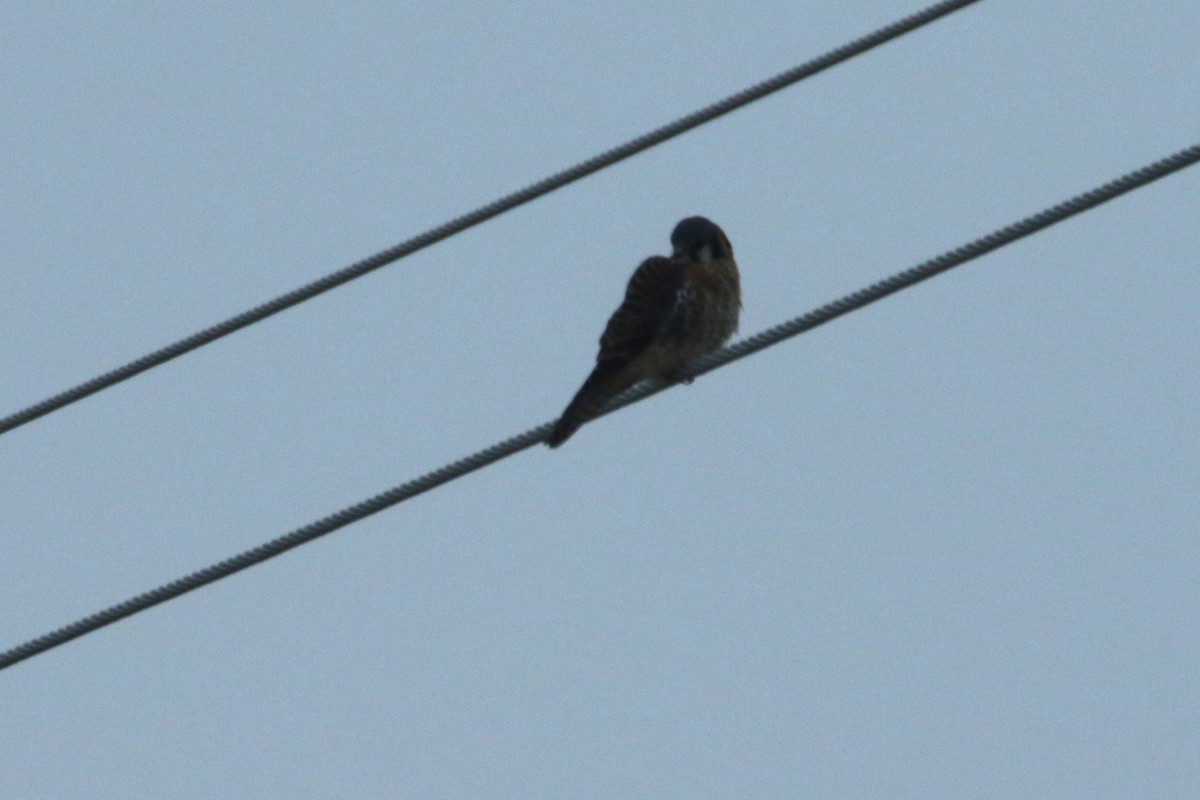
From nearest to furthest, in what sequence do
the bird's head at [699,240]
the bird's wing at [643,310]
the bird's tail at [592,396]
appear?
the bird's tail at [592,396] < the bird's wing at [643,310] < the bird's head at [699,240]

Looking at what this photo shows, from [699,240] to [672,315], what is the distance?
2.22 ft

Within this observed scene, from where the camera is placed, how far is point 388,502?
6426mm

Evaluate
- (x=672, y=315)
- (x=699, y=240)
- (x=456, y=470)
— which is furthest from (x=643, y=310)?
(x=456, y=470)

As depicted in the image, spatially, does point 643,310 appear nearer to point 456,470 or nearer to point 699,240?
point 699,240

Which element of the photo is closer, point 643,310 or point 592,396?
point 592,396

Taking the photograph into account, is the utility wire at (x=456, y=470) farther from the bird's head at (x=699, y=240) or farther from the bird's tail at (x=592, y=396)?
the bird's head at (x=699, y=240)

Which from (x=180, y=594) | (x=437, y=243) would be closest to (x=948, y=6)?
(x=437, y=243)

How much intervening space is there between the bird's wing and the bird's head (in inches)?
4.0

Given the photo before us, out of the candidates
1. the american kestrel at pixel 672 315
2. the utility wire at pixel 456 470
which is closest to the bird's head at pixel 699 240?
the american kestrel at pixel 672 315

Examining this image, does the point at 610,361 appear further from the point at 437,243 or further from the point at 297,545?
the point at 297,545

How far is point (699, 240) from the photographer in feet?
31.2

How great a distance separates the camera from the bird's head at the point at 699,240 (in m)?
9.45

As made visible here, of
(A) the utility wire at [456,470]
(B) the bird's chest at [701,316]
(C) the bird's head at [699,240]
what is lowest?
(A) the utility wire at [456,470]

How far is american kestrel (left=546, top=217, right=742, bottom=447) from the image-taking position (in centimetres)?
859
